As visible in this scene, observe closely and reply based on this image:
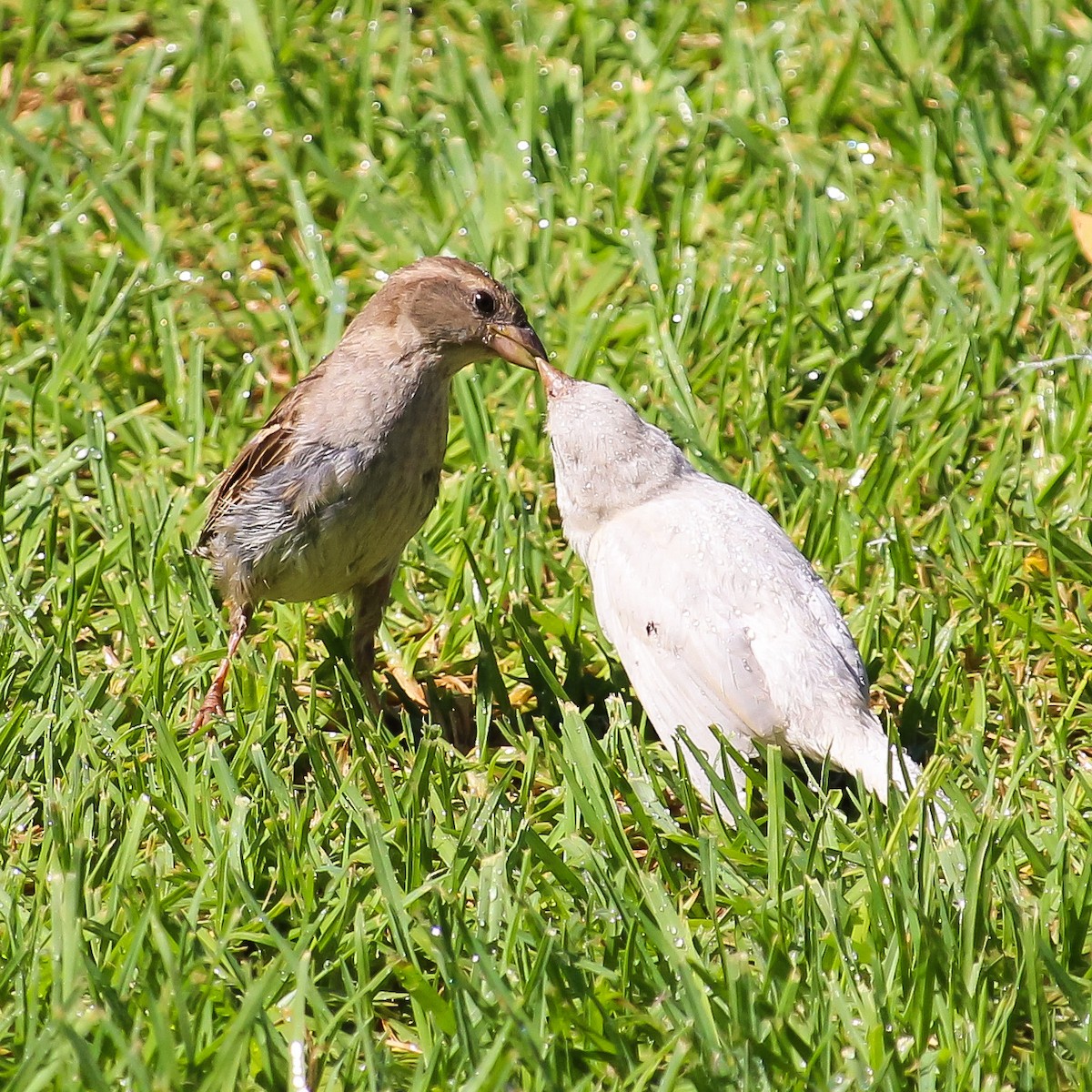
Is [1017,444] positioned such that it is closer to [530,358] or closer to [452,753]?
[530,358]

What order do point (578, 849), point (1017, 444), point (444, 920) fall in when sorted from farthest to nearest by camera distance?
point (1017, 444)
point (578, 849)
point (444, 920)

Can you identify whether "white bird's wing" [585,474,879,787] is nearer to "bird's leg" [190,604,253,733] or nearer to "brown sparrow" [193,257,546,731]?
"brown sparrow" [193,257,546,731]

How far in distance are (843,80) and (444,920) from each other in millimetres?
4620

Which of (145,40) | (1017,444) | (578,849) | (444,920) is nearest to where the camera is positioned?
(444,920)

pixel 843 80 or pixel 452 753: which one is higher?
pixel 843 80

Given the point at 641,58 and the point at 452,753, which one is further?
the point at 641,58

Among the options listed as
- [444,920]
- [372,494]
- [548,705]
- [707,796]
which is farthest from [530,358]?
[444,920]

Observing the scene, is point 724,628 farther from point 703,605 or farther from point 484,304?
point 484,304

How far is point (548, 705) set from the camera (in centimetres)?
475

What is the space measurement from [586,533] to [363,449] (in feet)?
2.17

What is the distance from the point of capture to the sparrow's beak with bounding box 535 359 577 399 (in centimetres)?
457

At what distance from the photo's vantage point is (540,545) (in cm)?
529

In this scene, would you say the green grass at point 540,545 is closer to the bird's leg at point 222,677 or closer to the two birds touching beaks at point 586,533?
the bird's leg at point 222,677

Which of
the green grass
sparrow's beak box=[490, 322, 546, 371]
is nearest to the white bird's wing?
the green grass
